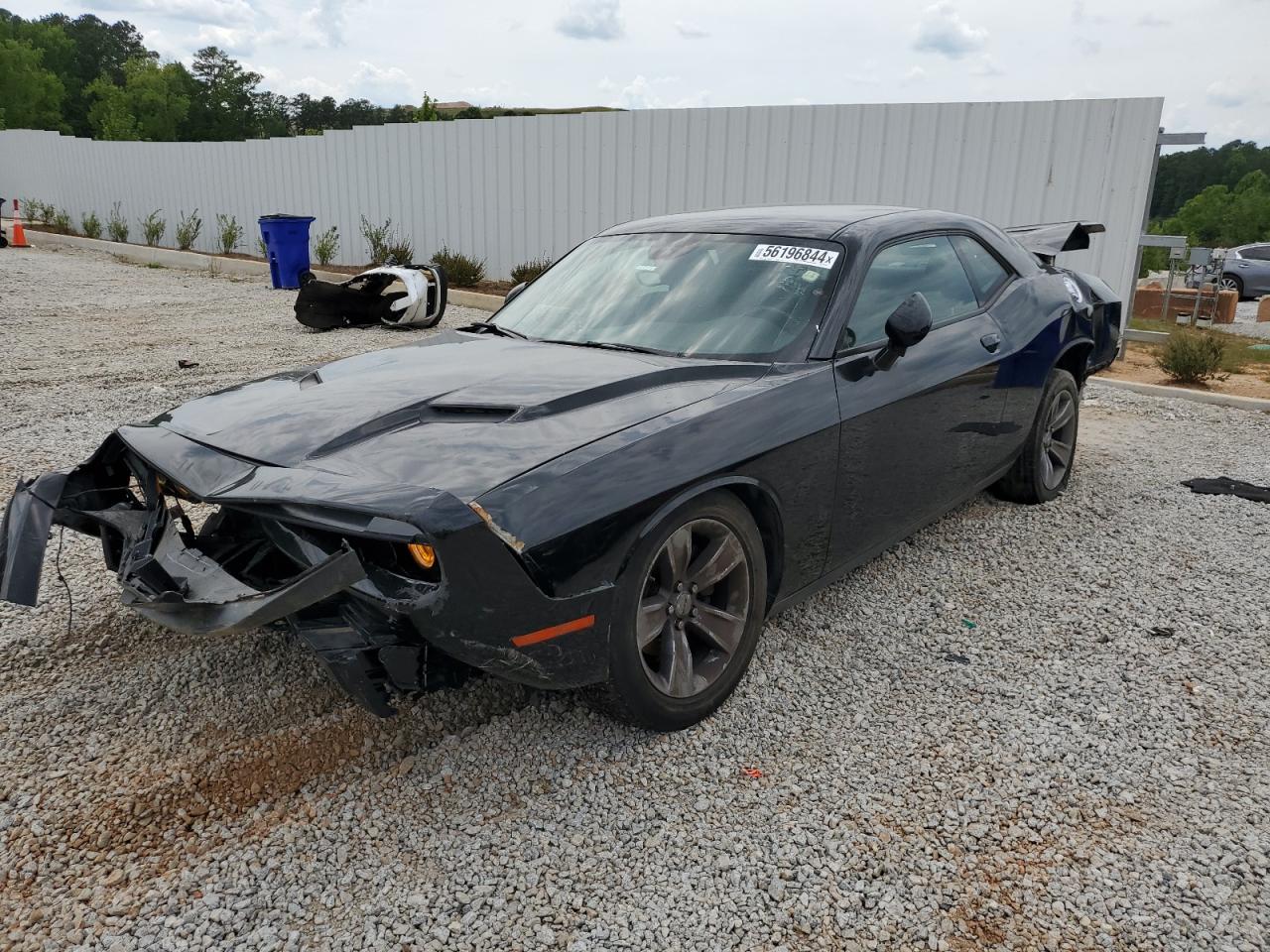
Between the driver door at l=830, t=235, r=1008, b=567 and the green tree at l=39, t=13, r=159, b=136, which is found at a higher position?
the green tree at l=39, t=13, r=159, b=136

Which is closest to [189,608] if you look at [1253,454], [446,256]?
[1253,454]

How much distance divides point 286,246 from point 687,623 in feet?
43.1

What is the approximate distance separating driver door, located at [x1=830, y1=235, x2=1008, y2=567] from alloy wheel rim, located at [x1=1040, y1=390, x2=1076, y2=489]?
68cm

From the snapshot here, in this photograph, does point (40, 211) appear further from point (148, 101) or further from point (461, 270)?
point (148, 101)

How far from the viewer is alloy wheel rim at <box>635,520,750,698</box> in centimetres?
272

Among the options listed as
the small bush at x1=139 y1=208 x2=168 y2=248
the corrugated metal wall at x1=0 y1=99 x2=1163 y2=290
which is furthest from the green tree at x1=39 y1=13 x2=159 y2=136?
the corrugated metal wall at x1=0 y1=99 x2=1163 y2=290

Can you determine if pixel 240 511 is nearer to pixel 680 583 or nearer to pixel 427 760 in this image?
pixel 427 760

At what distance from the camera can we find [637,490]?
253cm

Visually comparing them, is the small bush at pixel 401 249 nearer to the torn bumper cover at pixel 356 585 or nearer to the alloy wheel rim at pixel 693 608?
the torn bumper cover at pixel 356 585

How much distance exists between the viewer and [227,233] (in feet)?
63.7

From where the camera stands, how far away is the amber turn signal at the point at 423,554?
90.7 inches

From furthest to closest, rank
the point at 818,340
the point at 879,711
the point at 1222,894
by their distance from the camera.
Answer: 1. the point at 818,340
2. the point at 879,711
3. the point at 1222,894

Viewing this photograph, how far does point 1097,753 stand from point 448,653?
1.97m

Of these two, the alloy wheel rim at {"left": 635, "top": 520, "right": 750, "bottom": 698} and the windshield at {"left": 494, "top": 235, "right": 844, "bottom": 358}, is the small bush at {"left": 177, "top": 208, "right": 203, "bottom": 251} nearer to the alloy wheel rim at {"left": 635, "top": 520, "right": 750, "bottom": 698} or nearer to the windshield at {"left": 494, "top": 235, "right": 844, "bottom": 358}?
the windshield at {"left": 494, "top": 235, "right": 844, "bottom": 358}
